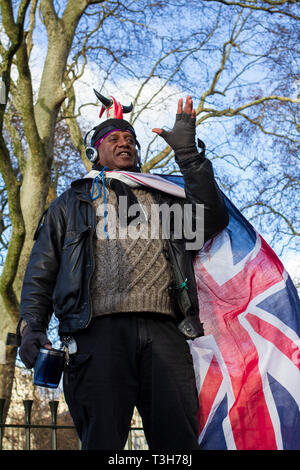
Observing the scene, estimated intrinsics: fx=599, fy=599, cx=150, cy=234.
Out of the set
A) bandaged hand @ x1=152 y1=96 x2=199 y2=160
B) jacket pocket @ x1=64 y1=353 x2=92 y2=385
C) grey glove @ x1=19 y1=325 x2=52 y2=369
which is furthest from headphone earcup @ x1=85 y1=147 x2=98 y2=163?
jacket pocket @ x1=64 y1=353 x2=92 y2=385

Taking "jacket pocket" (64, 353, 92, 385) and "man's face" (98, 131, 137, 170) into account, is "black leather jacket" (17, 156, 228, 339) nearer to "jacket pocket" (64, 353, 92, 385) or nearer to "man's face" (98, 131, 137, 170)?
"jacket pocket" (64, 353, 92, 385)

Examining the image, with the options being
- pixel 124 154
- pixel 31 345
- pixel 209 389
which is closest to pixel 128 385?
pixel 31 345

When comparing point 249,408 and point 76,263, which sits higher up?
point 76,263

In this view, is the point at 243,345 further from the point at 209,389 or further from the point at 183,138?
the point at 183,138

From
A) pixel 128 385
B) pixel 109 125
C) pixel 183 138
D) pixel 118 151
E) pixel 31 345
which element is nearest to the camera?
pixel 128 385

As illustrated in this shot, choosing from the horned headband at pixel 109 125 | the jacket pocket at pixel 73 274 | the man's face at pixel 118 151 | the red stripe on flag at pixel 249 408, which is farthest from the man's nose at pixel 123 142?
the red stripe on flag at pixel 249 408

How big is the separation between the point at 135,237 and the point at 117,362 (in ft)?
2.00

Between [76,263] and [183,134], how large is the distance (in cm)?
76

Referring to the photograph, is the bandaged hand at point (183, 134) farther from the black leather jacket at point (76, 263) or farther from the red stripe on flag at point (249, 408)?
the red stripe on flag at point (249, 408)

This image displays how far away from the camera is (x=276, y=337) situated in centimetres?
322

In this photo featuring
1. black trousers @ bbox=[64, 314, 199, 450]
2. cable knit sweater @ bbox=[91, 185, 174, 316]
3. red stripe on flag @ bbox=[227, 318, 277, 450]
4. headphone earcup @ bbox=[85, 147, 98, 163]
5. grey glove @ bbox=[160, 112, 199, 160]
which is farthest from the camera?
headphone earcup @ bbox=[85, 147, 98, 163]

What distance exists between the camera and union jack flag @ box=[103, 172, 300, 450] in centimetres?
306

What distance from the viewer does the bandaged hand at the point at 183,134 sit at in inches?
106

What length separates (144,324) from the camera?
2547mm
